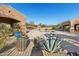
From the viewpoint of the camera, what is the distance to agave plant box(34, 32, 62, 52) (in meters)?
3.42

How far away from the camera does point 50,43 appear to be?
3.42 m

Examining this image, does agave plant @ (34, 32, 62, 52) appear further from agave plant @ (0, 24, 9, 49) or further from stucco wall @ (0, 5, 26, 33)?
agave plant @ (0, 24, 9, 49)

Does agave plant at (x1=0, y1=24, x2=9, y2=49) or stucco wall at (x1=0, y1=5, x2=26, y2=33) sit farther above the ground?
stucco wall at (x1=0, y1=5, x2=26, y2=33)

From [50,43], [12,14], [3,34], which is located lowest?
[50,43]

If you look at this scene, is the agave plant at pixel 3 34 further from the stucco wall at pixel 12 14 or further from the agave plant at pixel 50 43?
the agave plant at pixel 50 43

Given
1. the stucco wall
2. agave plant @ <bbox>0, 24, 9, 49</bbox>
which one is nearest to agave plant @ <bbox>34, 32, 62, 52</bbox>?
the stucco wall

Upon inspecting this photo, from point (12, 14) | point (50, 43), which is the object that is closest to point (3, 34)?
point (12, 14)

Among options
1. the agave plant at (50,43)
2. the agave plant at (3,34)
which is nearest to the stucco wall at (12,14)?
the agave plant at (3,34)

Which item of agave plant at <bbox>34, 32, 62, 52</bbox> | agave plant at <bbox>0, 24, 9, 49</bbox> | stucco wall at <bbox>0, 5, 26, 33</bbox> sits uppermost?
stucco wall at <bbox>0, 5, 26, 33</bbox>

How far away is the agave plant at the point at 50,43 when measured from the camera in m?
3.42

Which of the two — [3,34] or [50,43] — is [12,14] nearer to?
[3,34]

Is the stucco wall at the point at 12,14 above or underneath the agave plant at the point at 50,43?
above

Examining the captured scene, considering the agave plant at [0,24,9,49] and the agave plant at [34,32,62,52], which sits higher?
the agave plant at [0,24,9,49]

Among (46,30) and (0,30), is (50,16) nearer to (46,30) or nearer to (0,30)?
(46,30)
